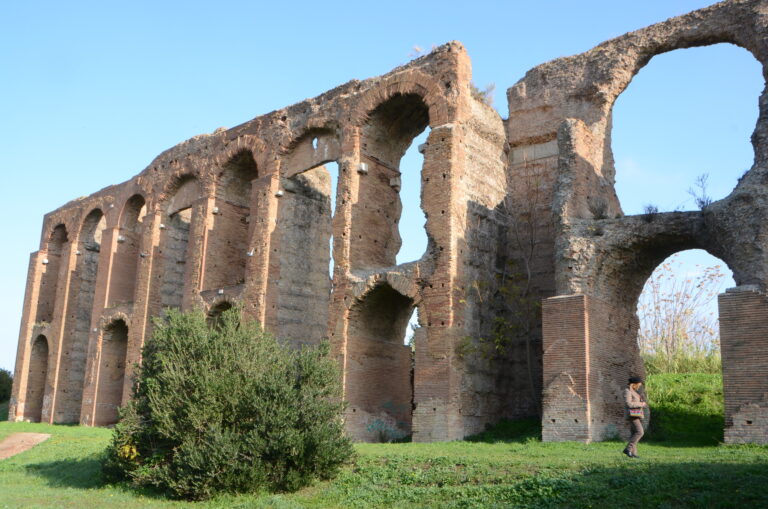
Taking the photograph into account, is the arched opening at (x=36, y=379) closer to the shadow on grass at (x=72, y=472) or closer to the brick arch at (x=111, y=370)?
the brick arch at (x=111, y=370)

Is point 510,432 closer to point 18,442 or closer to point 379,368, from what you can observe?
point 379,368

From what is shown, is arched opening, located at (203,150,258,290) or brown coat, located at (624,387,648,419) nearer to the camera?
brown coat, located at (624,387,648,419)

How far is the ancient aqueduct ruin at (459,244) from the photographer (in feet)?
42.5

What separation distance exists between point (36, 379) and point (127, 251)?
22.5 ft

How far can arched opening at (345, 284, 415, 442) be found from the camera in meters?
16.5

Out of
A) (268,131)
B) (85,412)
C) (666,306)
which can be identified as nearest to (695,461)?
(666,306)

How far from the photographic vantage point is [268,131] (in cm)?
2077

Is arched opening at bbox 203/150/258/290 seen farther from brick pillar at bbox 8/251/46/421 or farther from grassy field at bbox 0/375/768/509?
brick pillar at bbox 8/251/46/421

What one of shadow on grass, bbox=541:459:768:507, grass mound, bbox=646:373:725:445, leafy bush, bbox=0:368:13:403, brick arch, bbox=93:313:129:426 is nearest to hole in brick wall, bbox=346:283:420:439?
grass mound, bbox=646:373:725:445

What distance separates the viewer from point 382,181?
18.4 meters

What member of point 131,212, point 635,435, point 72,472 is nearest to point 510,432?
point 635,435

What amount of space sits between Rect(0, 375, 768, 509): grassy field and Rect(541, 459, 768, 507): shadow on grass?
0.01 metres

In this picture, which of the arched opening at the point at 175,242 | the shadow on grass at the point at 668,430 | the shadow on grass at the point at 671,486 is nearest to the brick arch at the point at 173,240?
the arched opening at the point at 175,242

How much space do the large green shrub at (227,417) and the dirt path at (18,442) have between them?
7353 mm
